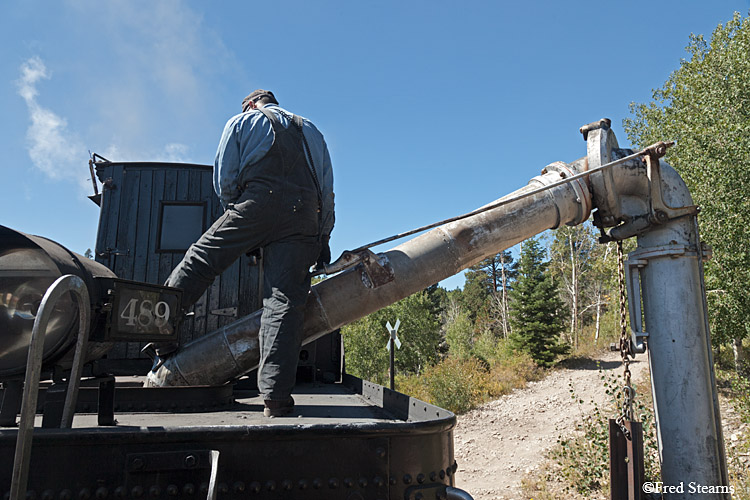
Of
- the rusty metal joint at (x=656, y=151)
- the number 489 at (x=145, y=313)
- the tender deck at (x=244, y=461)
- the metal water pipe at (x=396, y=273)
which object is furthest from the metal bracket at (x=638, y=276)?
the number 489 at (x=145, y=313)

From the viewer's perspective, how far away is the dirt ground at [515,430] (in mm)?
9638

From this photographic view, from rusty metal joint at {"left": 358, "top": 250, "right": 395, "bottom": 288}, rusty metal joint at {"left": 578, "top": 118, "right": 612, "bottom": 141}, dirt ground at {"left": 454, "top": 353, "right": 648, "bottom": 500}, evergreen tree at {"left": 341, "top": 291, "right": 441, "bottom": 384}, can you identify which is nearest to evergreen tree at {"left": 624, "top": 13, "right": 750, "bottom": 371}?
dirt ground at {"left": 454, "top": 353, "right": 648, "bottom": 500}

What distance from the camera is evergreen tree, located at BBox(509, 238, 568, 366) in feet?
78.3

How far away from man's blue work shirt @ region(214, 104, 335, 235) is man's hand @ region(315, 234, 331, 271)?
197mm

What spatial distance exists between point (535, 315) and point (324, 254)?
76.9 ft

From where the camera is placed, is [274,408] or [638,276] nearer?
[274,408]

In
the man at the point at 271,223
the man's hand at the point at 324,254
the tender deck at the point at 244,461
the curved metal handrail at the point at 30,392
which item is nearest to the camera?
the curved metal handrail at the point at 30,392

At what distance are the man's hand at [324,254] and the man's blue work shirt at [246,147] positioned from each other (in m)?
0.20

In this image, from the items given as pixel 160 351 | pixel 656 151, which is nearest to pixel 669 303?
pixel 656 151

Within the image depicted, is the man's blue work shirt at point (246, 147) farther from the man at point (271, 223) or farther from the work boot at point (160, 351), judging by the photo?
the work boot at point (160, 351)

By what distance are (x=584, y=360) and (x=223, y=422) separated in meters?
24.4

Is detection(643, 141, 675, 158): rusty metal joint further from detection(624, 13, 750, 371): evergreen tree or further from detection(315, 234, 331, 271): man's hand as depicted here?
detection(624, 13, 750, 371): evergreen tree

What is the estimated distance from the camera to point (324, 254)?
3029mm

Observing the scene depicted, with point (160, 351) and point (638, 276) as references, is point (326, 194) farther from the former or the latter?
point (638, 276)
